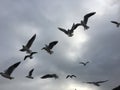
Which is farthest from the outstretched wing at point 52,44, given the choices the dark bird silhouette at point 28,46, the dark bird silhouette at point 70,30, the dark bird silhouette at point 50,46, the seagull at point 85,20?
the seagull at point 85,20

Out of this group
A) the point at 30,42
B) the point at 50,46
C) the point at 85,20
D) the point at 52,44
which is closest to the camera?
the point at 52,44

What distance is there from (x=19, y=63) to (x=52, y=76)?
9.18m

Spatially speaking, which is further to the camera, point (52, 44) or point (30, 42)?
point (30, 42)

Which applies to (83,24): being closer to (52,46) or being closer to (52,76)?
(52,46)

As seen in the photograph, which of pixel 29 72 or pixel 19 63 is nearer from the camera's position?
pixel 19 63

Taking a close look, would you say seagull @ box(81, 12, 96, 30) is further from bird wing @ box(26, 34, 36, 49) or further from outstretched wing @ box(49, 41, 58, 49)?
bird wing @ box(26, 34, 36, 49)

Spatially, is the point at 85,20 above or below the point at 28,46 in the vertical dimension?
above

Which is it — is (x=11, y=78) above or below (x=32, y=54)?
below

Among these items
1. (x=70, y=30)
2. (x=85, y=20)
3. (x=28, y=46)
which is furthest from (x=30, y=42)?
(x=85, y=20)

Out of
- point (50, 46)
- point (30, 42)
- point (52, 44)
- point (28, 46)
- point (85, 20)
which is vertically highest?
point (85, 20)

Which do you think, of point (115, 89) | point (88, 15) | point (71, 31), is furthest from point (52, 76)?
point (115, 89)

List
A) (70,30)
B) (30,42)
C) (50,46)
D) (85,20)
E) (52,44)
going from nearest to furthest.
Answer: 1. (70,30)
2. (52,44)
3. (50,46)
4. (30,42)
5. (85,20)

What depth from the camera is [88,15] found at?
152 feet

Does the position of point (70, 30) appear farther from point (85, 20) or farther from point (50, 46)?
point (50, 46)
